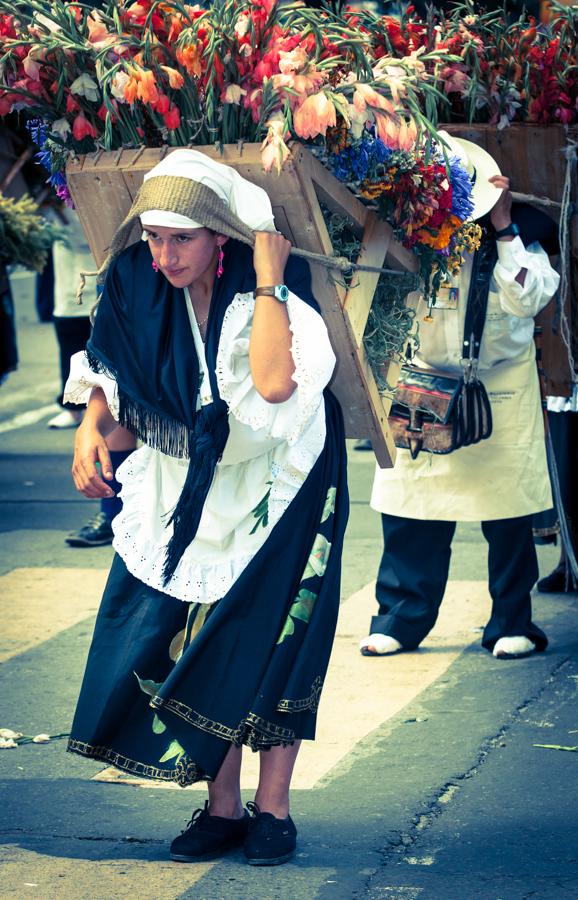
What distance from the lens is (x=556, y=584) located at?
6.65m

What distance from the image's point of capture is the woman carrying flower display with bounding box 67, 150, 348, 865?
3.75 meters

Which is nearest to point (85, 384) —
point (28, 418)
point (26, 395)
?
point (28, 418)

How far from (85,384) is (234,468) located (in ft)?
1.44

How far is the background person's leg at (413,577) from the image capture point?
5793 millimetres

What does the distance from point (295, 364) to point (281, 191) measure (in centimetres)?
43

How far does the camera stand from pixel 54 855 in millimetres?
3986

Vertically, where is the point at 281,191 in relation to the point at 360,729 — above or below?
above

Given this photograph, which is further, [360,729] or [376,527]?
[376,527]

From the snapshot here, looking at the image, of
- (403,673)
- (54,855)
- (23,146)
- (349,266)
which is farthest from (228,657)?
(23,146)

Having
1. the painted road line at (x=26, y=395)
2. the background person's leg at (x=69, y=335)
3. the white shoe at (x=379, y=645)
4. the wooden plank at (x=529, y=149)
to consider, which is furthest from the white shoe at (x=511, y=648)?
the painted road line at (x=26, y=395)

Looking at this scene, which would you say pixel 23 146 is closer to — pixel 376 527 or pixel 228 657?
pixel 376 527

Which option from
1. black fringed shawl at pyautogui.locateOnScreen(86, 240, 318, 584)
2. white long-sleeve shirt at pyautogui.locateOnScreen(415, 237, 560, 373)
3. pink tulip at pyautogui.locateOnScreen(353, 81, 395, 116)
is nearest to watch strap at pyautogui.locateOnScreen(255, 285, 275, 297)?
black fringed shawl at pyautogui.locateOnScreen(86, 240, 318, 584)

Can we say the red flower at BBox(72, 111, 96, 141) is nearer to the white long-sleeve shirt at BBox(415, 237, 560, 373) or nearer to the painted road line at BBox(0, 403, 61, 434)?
the white long-sleeve shirt at BBox(415, 237, 560, 373)

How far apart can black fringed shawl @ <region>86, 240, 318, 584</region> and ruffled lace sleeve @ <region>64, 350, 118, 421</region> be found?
0.08ft
